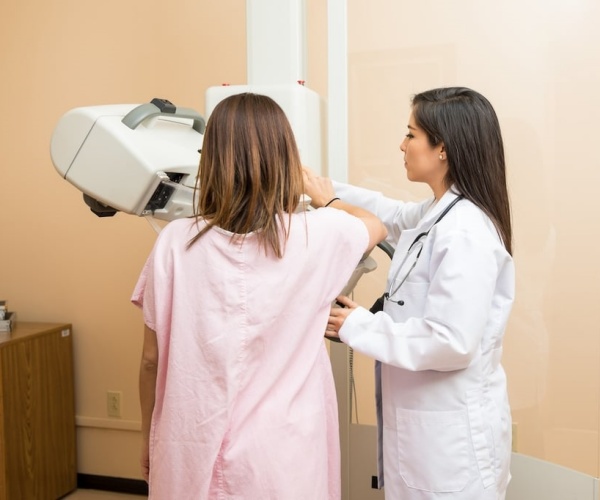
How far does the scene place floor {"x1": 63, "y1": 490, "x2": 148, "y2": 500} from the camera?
2.70 m

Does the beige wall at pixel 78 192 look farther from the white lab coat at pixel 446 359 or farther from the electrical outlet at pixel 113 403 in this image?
the white lab coat at pixel 446 359

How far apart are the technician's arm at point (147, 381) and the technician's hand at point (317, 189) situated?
42 cm

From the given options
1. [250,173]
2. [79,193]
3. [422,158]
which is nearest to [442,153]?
[422,158]

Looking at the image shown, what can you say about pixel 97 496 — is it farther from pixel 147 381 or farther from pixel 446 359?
pixel 446 359

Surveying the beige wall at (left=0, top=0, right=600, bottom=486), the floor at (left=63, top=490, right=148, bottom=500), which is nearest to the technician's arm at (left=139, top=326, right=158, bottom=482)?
the beige wall at (left=0, top=0, right=600, bottom=486)

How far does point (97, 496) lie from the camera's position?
2.72m

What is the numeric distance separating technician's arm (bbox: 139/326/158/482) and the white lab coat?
14.2 inches

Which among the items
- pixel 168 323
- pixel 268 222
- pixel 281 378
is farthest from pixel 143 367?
pixel 268 222

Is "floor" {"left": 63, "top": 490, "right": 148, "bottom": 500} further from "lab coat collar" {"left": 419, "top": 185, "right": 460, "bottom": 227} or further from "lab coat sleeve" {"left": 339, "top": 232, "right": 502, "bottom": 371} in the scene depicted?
"lab coat collar" {"left": 419, "top": 185, "right": 460, "bottom": 227}

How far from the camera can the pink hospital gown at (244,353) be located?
3.72 ft

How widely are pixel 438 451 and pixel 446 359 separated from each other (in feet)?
0.60

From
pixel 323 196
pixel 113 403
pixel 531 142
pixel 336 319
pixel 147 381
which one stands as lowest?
pixel 113 403

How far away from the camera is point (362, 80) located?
5.42ft

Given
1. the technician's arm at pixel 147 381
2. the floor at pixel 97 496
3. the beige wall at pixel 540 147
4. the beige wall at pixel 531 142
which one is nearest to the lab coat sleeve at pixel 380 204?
the beige wall at pixel 531 142
